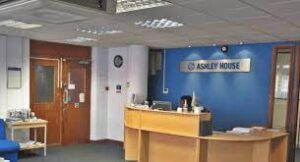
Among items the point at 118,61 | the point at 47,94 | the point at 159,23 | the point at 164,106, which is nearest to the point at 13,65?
the point at 47,94

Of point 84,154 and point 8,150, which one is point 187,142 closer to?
point 84,154

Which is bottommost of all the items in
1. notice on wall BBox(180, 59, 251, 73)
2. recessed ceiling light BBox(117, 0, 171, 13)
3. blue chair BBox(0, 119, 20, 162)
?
blue chair BBox(0, 119, 20, 162)

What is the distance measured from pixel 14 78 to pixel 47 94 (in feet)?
3.22

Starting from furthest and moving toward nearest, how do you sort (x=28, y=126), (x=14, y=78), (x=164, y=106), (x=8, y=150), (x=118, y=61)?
(x=118, y=61), (x=14, y=78), (x=28, y=126), (x=164, y=106), (x=8, y=150)

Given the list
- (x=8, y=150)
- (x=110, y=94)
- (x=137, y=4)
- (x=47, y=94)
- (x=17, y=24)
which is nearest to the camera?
(x=137, y=4)

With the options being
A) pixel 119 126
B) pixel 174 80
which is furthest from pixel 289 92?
pixel 119 126

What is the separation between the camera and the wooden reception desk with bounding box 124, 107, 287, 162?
523cm

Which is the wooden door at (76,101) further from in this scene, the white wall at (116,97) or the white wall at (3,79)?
the white wall at (3,79)

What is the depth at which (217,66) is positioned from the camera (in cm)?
716

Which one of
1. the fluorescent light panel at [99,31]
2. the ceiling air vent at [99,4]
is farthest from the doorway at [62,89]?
the ceiling air vent at [99,4]

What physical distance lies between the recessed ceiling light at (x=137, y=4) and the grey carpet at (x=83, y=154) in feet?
12.5

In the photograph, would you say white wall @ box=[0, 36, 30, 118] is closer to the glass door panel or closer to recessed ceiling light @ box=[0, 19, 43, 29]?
recessed ceiling light @ box=[0, 19, 43, 29]

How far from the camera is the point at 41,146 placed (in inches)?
268

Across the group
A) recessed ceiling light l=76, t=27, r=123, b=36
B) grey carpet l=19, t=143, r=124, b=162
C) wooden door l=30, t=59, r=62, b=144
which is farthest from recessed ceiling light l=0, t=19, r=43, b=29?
grey carpet l=19, t=143, r=124, b=162
